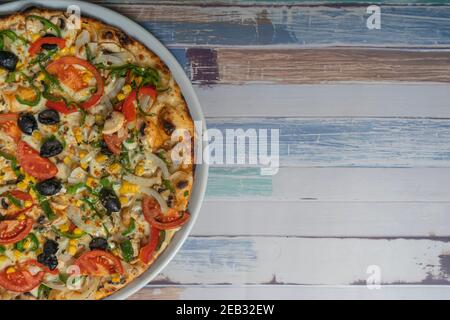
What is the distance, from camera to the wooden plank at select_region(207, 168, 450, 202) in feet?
12.6

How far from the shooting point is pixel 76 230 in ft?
11.5

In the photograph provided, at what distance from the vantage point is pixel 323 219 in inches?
153

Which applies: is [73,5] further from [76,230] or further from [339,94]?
[339,94]

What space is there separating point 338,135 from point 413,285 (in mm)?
1065

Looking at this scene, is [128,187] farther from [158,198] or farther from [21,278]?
[21,278]

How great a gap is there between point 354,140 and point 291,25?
807mm

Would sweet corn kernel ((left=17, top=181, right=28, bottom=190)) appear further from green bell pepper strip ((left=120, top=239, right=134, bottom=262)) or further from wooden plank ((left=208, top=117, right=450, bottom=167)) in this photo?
wooden plank ((left=208, top=117, right=450, bottom=167))

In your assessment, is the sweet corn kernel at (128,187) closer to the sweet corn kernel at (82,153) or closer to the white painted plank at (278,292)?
the sweet corn kernel at (82,153)

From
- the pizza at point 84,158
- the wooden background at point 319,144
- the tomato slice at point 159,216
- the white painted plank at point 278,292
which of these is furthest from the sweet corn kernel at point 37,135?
the white painted plank at point 278,292

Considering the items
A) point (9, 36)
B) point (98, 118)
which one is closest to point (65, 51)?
point (9, 36)

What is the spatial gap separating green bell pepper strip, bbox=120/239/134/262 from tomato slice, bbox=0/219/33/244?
1.78 ft

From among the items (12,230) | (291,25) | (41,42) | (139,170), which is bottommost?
(12,230)

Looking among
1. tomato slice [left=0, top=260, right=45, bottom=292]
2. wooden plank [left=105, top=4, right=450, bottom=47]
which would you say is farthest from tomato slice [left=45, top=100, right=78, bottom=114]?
tomato slice [left=0, top=260, right=45, bottom=292]

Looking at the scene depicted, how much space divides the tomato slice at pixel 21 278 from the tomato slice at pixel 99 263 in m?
0.24
